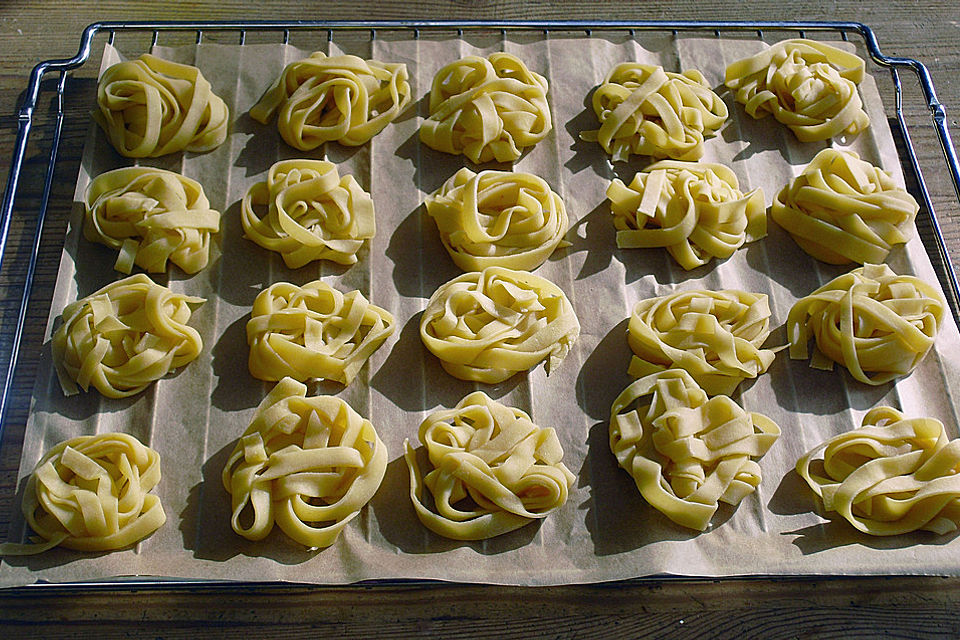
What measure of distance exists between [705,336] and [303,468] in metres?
1.21

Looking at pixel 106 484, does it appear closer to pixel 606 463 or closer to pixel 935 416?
pixel 606 463

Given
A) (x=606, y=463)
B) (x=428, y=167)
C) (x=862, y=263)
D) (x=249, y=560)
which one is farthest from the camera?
(x=428, y=167)

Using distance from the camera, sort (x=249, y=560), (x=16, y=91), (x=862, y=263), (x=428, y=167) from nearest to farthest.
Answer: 1. (x=249, y=560)
2. (x=862, y=263)
3. (x=428, y=167)
4. (x=16, y=91)

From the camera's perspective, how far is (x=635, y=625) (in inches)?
94.5

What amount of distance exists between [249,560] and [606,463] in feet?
3.26

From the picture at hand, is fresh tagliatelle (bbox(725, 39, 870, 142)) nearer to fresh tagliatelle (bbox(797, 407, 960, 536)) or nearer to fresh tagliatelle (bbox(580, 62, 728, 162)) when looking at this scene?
fresh tagliatelle (bbox(580, 62, 728, 162))

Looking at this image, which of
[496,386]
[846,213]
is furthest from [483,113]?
→ [846,213]

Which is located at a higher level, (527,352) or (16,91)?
(16,91)

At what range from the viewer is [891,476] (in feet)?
8.11

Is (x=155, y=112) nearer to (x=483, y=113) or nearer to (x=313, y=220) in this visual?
(x=313, y=220)

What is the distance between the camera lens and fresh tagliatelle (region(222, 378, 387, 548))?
2.37 m

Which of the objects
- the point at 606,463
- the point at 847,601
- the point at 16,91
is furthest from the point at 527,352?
the point at 16,91

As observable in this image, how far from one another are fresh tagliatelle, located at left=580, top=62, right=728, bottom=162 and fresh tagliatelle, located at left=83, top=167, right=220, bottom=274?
1.38 meters

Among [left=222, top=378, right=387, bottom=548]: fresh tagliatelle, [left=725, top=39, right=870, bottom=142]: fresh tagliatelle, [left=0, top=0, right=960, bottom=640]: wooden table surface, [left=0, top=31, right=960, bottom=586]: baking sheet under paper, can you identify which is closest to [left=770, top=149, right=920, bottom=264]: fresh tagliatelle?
[left=0, top=31, right=960, bottom=586]: baking sheet under paper
